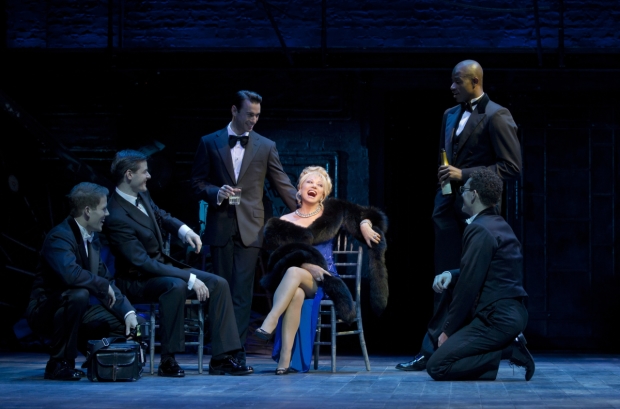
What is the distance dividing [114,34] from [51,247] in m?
3.41

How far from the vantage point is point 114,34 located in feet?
31.8

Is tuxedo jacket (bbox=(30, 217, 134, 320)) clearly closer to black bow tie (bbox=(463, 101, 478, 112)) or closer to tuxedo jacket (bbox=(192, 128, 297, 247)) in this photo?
tuxedo jacket (bbox=(192, 128, 297, 247))

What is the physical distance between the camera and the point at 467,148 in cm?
733

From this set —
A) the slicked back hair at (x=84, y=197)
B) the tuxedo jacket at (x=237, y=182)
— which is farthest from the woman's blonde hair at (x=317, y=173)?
the slicked back hair at (x=84, y=197)

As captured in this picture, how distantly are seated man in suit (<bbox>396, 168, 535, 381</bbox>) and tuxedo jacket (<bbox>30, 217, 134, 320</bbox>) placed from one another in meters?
2.17

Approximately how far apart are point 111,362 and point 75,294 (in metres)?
0.53

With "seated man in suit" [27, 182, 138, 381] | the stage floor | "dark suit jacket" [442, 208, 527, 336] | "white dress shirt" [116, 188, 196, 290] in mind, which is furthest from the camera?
"white dress shirt" [116, 188, 196, 290]

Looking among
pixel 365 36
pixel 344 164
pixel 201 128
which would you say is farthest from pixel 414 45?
pixel 201 128

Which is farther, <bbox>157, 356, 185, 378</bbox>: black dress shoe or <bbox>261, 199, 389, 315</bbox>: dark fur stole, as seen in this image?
<bbox>261, 199, 389, 315</bbox>: dark fur stole

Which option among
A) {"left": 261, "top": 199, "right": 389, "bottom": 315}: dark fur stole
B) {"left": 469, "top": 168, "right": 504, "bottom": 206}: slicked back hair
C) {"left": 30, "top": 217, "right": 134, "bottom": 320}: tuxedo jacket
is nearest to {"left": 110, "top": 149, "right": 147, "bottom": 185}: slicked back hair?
{"left": 30, "top": 217, "right": 134, "bottom": 320}: tuxedo jacket

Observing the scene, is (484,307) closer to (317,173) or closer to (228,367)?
(317,173)

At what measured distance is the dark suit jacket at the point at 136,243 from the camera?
282 inches

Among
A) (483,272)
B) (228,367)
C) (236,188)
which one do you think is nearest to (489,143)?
(483,272)

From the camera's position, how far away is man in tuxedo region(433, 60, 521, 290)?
23.7ft
